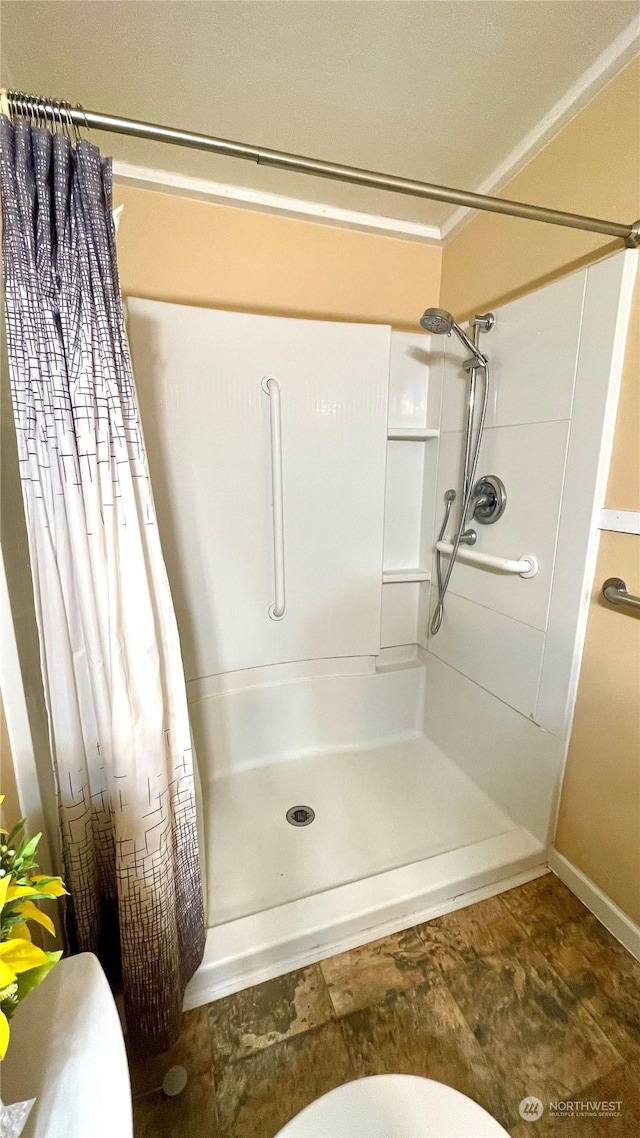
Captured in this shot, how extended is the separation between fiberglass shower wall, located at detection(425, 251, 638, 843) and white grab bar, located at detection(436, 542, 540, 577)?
0.02 meters

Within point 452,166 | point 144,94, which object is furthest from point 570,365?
point 144,94

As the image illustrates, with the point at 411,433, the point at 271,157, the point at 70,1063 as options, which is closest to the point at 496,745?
the point at 411,433

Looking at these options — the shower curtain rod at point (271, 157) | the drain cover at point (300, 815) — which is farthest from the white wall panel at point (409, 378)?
the drain cover at point (300, 815)

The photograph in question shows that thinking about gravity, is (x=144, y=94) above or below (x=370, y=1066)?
above

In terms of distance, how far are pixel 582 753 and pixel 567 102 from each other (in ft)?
5.95

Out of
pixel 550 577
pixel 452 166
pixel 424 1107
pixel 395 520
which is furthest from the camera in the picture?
pixel 395 520

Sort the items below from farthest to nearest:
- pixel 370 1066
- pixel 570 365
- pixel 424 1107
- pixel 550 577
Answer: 1. pixel 550 577
2. pixel 570 365
3. pixel 370 1066
4. pixel 424 1107

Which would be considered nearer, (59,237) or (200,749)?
(59,237)

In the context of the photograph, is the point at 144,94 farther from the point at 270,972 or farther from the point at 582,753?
the point at 270,972

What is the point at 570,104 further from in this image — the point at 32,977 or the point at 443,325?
the point at 32,977

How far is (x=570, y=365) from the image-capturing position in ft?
4.25

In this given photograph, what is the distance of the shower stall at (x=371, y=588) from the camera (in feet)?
4.27

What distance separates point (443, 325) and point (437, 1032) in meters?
1.93

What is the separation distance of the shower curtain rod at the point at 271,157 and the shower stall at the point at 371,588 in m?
0.20
